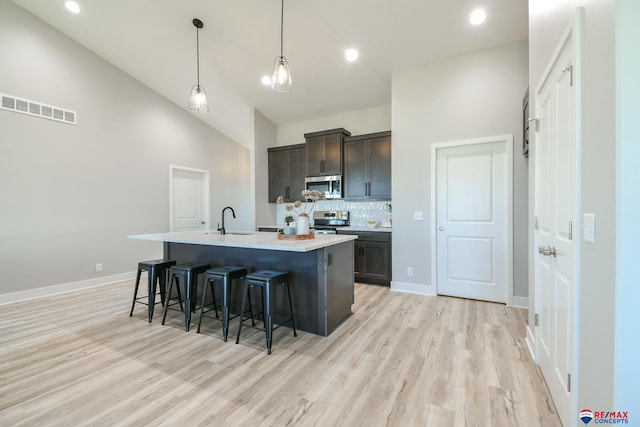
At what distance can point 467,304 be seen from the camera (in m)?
3.64

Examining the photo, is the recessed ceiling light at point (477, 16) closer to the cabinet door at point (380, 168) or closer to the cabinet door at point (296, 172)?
the cabinet door at point (380, 168)

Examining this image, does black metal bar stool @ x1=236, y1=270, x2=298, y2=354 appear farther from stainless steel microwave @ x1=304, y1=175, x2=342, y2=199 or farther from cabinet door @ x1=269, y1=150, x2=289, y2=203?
cabinet door @ x1=269, y1=150, x2=289, y2=203

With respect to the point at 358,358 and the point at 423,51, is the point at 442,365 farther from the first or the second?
the point at 423,51

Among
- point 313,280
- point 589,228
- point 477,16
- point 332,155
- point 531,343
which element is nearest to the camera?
point 589,228

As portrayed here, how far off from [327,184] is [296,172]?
0.78 metres

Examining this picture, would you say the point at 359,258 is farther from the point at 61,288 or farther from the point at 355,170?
the point at 61,288

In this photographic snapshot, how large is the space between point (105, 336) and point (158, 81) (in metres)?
4.40

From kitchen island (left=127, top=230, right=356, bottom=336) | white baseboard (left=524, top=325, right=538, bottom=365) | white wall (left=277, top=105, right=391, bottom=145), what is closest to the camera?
white baseboard (left=524, top=325, right=538, bottom=365)

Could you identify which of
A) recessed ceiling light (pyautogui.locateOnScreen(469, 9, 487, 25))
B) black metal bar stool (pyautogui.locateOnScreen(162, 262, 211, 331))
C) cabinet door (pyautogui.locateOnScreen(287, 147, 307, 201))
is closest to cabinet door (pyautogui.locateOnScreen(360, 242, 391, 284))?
cabinet door (pyautogui.locateOnScreen(287, 147, 307, 201))

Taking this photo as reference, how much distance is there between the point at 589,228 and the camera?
1217 mm

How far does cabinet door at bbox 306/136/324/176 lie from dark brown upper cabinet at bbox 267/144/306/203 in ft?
0.67

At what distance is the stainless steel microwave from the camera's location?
507 centimetres

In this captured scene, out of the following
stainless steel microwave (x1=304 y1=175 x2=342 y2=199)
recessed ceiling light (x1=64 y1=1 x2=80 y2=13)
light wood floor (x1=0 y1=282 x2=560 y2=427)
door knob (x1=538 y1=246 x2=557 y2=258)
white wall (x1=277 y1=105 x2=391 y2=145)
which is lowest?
light wood floor (x1=0 y1=282 x2=560 y2=427)

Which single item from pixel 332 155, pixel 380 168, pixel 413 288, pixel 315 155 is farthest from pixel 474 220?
pixel 315 155
